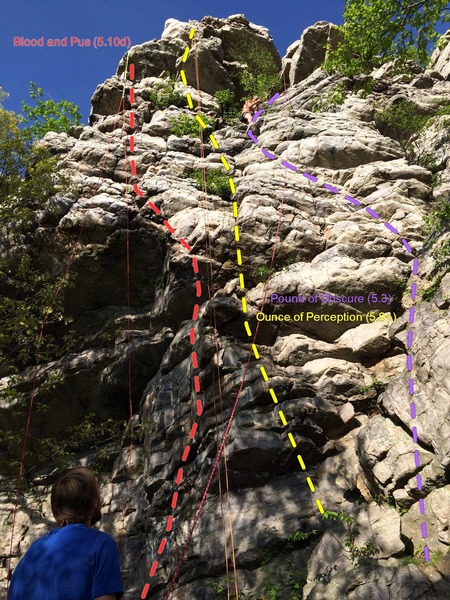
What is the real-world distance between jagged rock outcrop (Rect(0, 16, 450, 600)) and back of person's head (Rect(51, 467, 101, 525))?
523cm

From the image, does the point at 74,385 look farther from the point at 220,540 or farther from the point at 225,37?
the point at 225,37

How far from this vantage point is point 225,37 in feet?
79.6

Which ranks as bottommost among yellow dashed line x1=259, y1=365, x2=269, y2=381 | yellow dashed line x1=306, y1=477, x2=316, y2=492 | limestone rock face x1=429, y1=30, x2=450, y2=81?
yellow dashed line x1=306, y1=477, x2=316, y2=492

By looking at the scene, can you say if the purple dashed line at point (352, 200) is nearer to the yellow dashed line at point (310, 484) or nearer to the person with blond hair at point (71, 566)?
the yellow dashed line at point (310, 484)

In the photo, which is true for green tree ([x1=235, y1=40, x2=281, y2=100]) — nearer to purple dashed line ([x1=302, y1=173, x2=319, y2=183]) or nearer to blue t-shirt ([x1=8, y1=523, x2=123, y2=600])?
purple dashed line ([x1=302, y1=173, x2=319, y2=183])

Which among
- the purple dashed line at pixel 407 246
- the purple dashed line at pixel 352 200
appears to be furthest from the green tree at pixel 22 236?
the purple dashed line at pixel 407 246

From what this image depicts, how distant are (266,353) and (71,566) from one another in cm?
858

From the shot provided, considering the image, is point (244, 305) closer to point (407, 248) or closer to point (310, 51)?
point (407, 248)

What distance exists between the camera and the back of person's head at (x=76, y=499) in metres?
2.69

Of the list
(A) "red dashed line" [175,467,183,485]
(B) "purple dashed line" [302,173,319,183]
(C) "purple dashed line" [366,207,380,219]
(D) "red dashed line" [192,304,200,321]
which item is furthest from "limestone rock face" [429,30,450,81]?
(A) "red dashed line" [175,467,183,485]

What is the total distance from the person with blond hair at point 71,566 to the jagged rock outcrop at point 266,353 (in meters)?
5.26

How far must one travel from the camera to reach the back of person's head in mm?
2691

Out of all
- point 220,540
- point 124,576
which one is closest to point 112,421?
point 124,576

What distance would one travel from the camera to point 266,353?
10.8m
